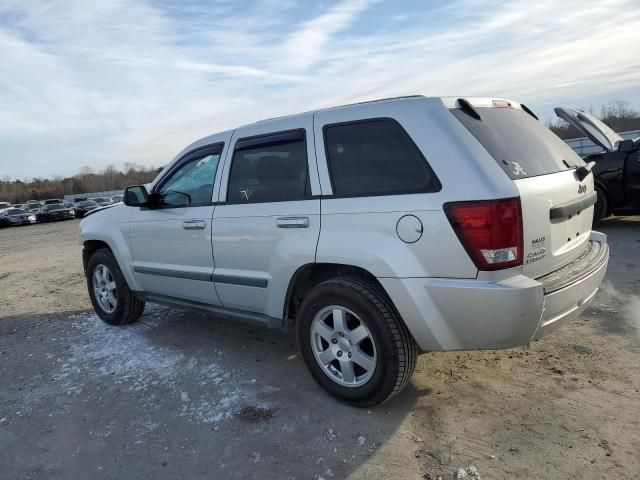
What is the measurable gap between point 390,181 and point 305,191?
0.67 m

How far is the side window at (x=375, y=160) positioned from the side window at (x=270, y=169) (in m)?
0.27

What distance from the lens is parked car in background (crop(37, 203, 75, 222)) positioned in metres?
33.8

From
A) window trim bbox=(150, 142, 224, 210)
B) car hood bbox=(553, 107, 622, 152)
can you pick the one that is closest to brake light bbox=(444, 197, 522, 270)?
window trim bbox=(150, 142, 224, 210)

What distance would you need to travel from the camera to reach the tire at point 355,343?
2996 millimetres

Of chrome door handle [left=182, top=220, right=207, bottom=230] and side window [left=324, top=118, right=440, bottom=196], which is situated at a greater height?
side window [left=324, top=118, right=440, bottom=196]

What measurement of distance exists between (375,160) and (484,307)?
1.10 metres

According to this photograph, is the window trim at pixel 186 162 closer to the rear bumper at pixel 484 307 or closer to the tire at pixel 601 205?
the rear bumper at pixel 484 307

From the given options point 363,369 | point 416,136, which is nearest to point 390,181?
point 416,136

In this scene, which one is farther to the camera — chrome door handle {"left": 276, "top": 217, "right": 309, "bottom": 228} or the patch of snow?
the patch of snow

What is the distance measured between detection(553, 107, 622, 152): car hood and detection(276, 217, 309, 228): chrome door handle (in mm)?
5218

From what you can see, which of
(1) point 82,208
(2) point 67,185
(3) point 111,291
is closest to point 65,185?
(2) point 67,185

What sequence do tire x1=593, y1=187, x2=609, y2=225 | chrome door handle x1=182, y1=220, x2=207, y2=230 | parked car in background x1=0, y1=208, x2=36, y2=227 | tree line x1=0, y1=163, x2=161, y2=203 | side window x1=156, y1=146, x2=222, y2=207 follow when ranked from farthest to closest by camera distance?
tree line x1=0, y1=163, x2=161, y2=203
parked car in background x1=0, y1=208, x2=36, y2=227
tire x1=593, y1=187, x2=609, y2=225
side window x1=156, y1=146, x2=222, y2=207
chrome door handle x1=182, y1=220, x2=207, y2=230

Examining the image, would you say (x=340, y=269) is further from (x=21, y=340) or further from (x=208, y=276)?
(x=21, y=340)

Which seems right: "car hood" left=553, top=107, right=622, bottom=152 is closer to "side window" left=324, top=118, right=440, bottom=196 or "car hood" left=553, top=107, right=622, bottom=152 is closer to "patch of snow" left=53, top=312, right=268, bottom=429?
"side window" left=324, top=118, right=440, bottom=196
